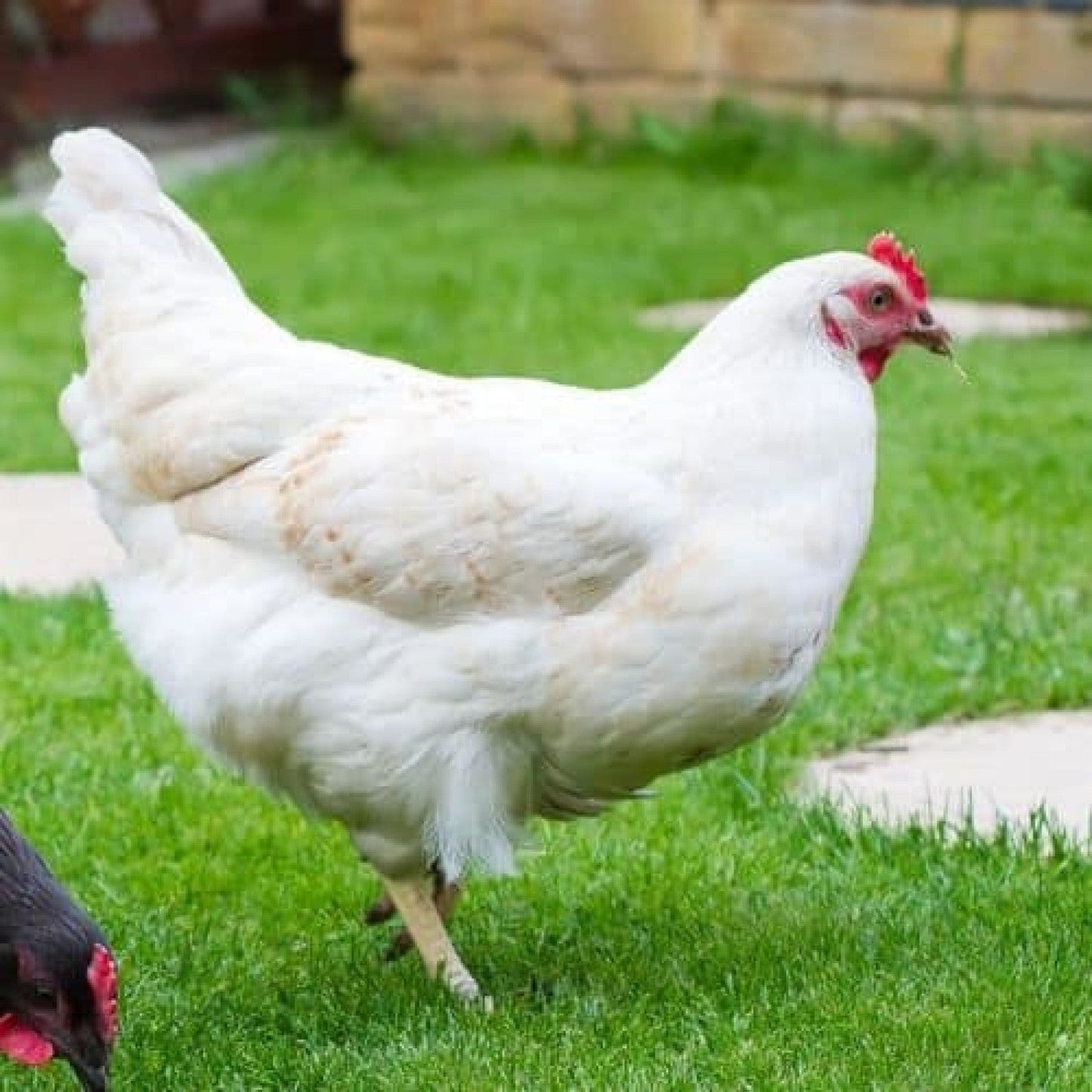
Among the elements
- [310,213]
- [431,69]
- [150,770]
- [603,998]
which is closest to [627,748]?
[603,998]

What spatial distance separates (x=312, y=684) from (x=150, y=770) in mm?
1373

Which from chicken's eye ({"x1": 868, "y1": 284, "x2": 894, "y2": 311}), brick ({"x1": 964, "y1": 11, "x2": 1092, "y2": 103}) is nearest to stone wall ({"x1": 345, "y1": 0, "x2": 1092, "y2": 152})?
brick ({"x1": 964, "y1": 11, "x2": 1092, "y2": 103})

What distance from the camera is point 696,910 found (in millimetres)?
4727

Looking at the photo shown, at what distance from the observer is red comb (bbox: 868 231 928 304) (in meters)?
4.30

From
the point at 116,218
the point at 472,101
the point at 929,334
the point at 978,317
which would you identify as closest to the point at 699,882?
the point at 929,334

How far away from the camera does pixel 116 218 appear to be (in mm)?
4594

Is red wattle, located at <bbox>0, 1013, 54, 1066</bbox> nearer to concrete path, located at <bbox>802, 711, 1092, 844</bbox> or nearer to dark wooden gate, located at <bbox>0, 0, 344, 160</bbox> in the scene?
concrete path, located at <bbox>802, 711, 1092, 844</bbox>

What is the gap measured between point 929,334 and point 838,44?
332 inches

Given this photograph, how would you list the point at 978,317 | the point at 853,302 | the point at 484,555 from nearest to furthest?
the point at 484,555 → the point at 853,302 → the point at 978,317

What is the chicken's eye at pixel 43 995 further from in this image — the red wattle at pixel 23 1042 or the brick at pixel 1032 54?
the brick at pixel 1032 54

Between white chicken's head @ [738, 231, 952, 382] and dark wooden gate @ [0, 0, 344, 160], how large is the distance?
9.18 metres

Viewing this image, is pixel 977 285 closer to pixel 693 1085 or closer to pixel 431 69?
pixel 431 69

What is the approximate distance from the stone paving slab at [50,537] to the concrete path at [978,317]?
8.79 feet

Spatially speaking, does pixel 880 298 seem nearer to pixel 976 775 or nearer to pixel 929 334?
pixel 929 334
